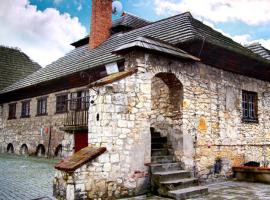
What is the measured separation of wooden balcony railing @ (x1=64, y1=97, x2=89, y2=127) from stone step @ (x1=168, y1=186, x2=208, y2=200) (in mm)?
6884

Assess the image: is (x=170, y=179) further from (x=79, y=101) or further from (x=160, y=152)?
(x=79, y=101)

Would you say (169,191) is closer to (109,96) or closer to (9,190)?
(109,96)

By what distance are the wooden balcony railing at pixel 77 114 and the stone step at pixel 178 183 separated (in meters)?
6.55

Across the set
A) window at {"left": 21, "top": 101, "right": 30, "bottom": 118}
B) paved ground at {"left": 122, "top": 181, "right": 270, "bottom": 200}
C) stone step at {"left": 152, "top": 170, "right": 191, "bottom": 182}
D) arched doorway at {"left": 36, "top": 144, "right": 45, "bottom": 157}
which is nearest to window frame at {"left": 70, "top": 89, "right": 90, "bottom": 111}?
arched doorway at {"left": 36, "top": 144, "right": 45, "bottom": 157}

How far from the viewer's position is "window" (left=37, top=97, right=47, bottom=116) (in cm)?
1767

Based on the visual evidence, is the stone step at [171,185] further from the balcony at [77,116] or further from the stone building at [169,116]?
the balcony at [77,116]

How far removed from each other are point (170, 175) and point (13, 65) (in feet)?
64.6

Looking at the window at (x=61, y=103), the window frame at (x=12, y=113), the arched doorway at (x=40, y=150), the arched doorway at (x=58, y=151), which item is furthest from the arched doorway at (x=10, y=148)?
the window at (x=61, y=103)

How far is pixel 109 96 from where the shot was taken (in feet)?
24.2

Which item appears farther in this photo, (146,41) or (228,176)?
(228,176)

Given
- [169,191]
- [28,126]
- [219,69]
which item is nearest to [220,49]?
[219,69]

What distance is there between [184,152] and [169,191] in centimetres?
180

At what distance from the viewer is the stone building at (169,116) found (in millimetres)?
7219

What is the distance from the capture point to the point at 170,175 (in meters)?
7.80
